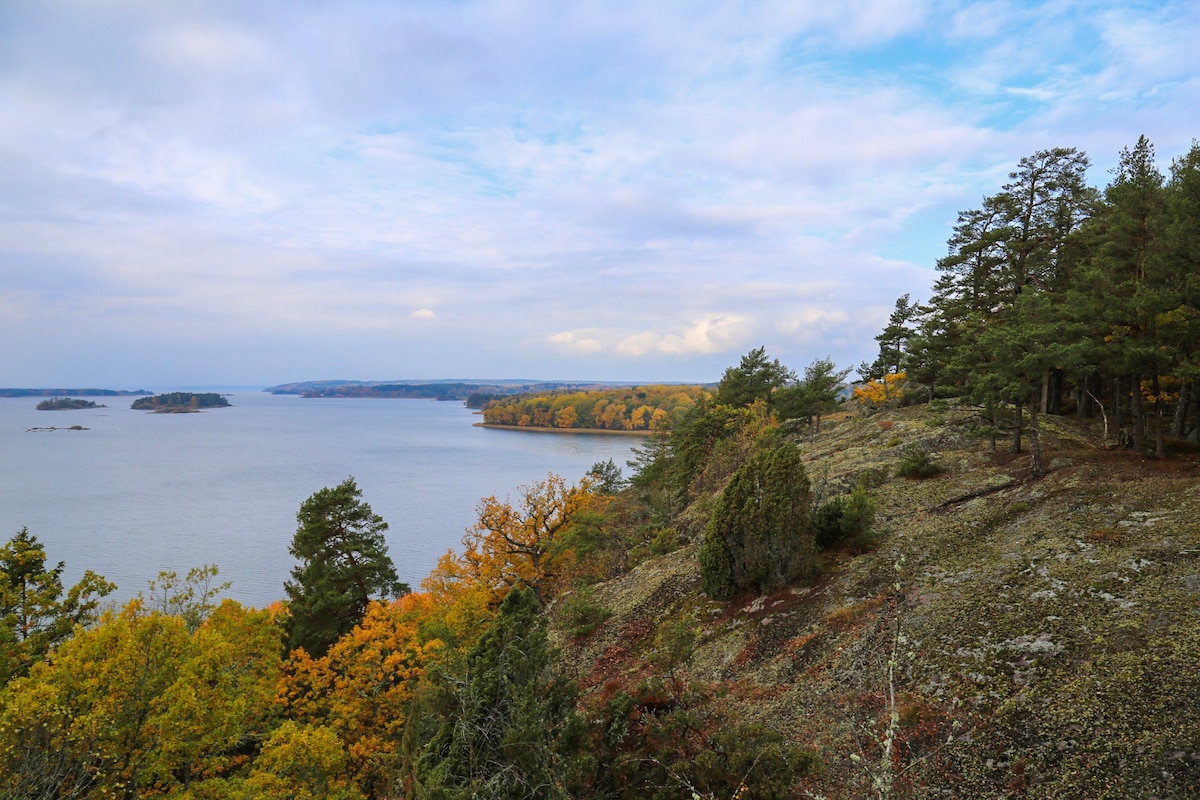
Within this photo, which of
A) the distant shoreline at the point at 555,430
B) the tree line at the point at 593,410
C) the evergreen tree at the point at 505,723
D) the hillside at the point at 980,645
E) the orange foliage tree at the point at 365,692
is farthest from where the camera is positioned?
the tree line at the point at 593,410

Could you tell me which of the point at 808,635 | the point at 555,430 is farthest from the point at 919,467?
the point at 555,430

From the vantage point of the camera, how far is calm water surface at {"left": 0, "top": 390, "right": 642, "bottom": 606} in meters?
35.3

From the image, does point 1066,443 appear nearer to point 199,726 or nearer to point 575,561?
point 575,561

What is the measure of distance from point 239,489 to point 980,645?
203ft

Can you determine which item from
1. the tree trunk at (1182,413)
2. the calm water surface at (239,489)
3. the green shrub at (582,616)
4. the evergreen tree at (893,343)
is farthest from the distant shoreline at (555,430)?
the green shrub at (582,616)

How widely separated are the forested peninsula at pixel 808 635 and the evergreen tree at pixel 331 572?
0.12 meters

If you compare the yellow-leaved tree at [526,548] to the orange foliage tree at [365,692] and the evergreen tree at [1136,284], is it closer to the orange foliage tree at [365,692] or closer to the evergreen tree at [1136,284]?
the orange foliage tree at [365,692]

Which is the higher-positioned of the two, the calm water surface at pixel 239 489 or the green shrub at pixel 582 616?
the green shrub at pixel 582 616

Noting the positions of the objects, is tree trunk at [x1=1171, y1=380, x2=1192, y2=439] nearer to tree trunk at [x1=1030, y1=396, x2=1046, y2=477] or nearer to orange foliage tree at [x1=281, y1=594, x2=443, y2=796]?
tree trunk at [x1=1030, y1=396, x2=1046, y2=477]

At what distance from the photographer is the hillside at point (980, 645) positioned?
23.3 feet

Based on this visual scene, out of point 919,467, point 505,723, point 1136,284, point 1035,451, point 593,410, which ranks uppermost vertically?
point 1136,284

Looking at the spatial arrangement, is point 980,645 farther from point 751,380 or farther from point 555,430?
point 555,430

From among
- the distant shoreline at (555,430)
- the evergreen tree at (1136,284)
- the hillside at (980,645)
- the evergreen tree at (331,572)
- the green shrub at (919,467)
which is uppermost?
the evergreen tree at (1136,284)

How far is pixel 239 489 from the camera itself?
56.6 meters
